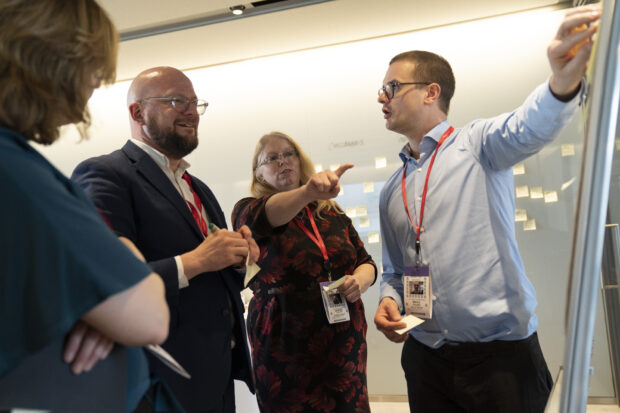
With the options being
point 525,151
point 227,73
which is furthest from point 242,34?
point 525,151

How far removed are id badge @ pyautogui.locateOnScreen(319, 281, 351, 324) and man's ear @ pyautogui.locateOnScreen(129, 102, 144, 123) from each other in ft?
3.20

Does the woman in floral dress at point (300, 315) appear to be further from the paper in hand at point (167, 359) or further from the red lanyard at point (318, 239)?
the paper in hand at point (167, 359)

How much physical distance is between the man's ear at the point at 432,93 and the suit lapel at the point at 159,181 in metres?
1.02

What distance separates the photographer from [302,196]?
2.08m

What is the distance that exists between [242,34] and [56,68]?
14.0ft

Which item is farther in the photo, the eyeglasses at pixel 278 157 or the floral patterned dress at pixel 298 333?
the eyeglasses at pixel 278 157

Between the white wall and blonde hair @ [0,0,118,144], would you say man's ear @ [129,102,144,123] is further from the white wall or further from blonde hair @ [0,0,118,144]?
the white wall

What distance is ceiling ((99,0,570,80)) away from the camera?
4.45 meters

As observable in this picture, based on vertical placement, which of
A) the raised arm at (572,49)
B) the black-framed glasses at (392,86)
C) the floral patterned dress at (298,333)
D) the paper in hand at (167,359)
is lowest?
the floral patterned dress at (298,333)

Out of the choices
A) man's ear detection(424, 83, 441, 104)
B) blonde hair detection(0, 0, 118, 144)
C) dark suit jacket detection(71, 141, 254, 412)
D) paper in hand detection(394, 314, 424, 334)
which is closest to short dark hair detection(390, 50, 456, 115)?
man's ear detection(424, 83, 441, 104)

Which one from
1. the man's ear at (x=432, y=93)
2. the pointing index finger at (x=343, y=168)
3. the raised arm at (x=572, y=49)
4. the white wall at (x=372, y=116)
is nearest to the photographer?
the raised arm at (x=572, y=49)

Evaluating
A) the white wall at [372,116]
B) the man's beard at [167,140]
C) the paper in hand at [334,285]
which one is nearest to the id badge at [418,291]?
the paper in hand at [334,285]

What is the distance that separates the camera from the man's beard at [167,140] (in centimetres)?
192

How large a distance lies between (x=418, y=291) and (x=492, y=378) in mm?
350
